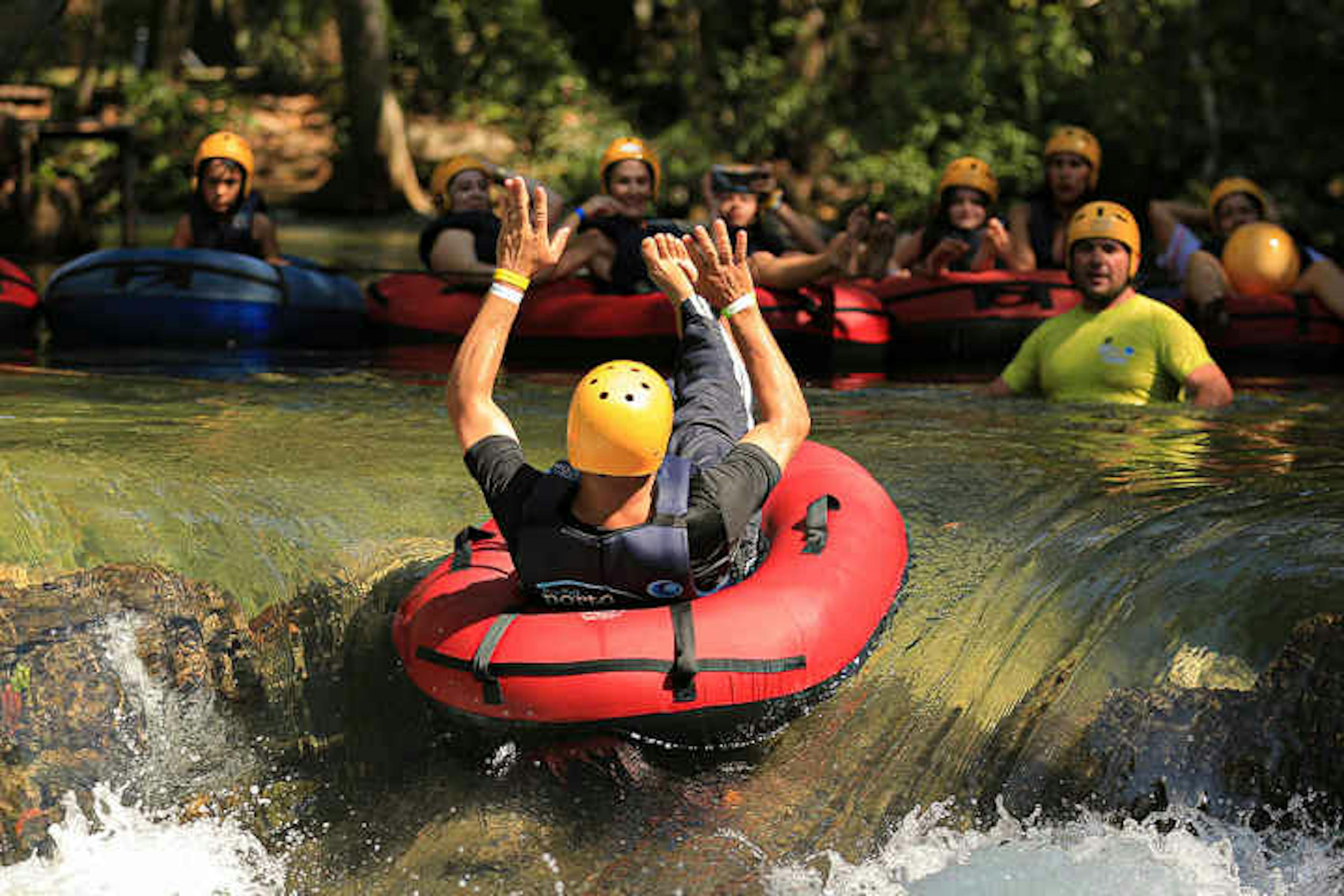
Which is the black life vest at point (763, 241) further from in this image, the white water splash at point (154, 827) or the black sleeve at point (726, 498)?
the white water splash at point (154, 827)

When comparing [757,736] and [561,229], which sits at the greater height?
[561,229]

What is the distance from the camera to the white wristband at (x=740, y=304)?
405 cm

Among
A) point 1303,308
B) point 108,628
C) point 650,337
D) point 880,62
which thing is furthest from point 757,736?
point 880,62

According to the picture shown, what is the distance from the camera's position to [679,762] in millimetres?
3873

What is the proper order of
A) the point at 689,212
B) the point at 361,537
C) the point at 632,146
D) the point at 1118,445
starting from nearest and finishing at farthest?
1. the point at 361,537
2. the point at 1118,445
3. the point at 632,146
4. the point at 689,212

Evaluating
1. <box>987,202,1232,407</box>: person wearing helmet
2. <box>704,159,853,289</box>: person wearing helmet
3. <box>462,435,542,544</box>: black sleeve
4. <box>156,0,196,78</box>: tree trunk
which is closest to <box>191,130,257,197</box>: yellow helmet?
<box>704,159,853,289</box>: person wearing helmet

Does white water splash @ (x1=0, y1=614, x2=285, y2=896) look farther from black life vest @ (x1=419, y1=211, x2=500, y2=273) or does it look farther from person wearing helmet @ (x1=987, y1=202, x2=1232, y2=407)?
black life vest @ (x1=419, y1=211, x2=500, y2=273)

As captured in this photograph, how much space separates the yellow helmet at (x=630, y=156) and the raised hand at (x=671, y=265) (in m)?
4.30

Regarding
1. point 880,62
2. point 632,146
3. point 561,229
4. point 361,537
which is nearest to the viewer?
point 561,229

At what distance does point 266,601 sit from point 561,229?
4.28 feet

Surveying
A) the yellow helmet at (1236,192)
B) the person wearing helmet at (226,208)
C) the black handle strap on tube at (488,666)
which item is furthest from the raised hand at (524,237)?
the yellow helmet at (1236,192)

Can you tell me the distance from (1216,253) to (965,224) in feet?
4.73

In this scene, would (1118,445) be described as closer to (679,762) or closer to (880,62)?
(679,762)

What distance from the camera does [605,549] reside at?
12.2 ft
